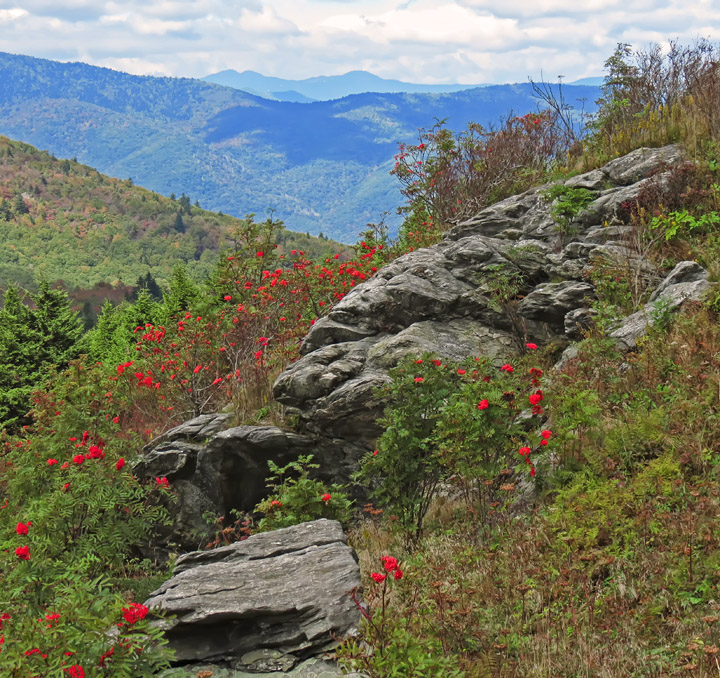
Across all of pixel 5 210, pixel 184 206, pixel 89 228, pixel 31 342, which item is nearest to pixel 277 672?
pixel 31 342

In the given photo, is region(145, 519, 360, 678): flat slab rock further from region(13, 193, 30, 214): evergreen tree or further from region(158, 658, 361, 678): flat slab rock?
region(13, 193, 30, 214): evergreen tree

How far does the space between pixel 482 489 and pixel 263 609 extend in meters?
1.88

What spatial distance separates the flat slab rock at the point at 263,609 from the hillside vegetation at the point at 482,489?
24 centimetres

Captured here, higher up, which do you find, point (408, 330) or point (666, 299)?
point (666, 299)

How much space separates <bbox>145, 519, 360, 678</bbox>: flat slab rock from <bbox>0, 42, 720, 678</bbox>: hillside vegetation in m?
0.24

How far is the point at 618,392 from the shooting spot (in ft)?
16.4

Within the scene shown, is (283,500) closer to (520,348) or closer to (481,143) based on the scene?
(520,348)

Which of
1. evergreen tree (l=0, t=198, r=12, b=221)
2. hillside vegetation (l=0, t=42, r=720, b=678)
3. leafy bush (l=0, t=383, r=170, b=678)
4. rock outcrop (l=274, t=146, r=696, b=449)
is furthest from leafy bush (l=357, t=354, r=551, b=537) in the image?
evergreen tree (l=0, t=198, r=12, b=221)

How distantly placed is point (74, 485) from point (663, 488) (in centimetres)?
453

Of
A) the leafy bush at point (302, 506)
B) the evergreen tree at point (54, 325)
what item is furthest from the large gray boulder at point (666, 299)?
the evergreen tree at point (54, 325)

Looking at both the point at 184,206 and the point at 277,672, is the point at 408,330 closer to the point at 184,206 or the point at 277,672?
the point at 277,672

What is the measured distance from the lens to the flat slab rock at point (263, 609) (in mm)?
3215

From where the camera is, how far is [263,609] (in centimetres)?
335

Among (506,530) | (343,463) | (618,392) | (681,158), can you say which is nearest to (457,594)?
(506,530)
